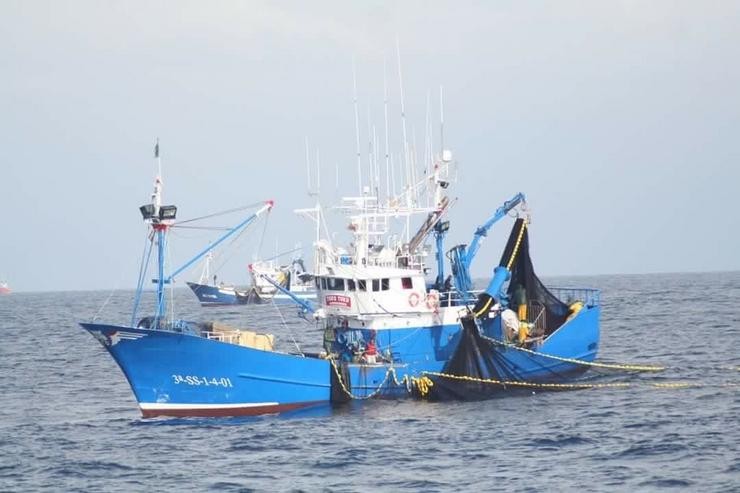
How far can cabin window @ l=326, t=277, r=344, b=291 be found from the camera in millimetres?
39094

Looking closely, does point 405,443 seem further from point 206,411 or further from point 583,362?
point 583,362

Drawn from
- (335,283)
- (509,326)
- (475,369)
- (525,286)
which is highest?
(335,283)

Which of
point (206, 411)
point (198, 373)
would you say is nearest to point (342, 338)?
point (206, 411)

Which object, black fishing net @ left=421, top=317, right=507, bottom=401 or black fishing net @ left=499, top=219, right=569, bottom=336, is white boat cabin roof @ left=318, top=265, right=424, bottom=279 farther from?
black fishing net @ left=499, top=219, right=569, bottom=336

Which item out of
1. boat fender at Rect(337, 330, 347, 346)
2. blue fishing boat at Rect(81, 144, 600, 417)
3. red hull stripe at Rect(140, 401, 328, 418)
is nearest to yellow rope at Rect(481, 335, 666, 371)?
blue fishing boat at Rect(81, 144, 600, 417)

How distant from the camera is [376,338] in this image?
38.7 m

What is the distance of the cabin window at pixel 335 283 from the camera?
1539 inches

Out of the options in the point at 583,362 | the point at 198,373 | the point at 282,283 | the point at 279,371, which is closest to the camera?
the point at 198,373

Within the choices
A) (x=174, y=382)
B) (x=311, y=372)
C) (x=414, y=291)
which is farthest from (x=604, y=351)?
(x=174, y=382)

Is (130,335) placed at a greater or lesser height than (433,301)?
lesser

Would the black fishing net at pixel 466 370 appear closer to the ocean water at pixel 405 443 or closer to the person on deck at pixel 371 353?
the ocean water at pixel 405 443

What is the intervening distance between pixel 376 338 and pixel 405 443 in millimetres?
8281

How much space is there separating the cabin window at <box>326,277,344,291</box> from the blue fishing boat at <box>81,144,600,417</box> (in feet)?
0.16

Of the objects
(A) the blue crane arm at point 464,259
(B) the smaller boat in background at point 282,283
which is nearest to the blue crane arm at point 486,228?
(A) the blue crane arm at point 464,259
